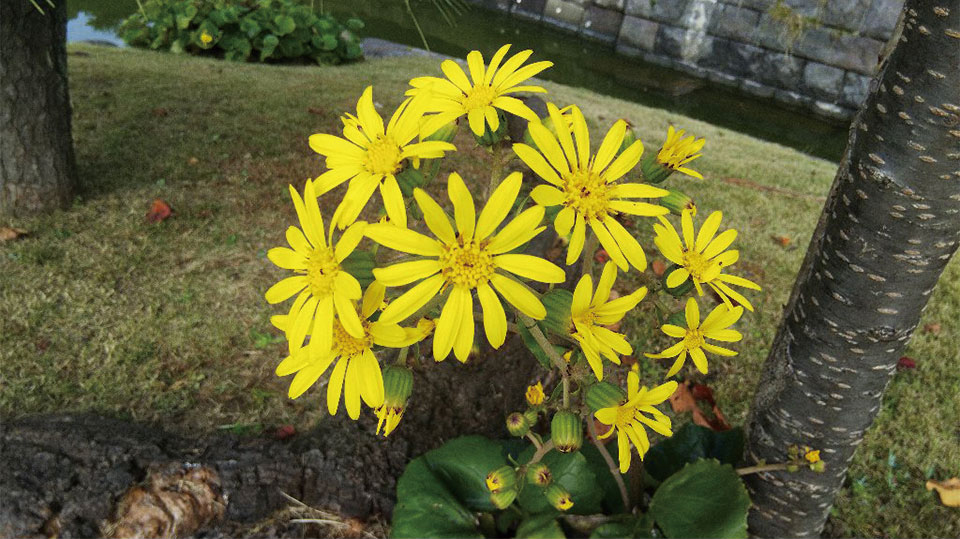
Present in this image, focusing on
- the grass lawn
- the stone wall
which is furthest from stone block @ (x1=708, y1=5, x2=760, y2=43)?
the grass lawn

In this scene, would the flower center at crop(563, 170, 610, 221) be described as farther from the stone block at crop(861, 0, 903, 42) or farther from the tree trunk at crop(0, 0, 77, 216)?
the stone block at crop(861, 0, 903, 42)

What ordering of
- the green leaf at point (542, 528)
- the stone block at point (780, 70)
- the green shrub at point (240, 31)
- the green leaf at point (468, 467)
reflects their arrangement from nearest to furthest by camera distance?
the green leaf at point (542, 528), the green leaf at point (468, 467), the green shrub at point (240, 31), the stone block at point (780, 70)

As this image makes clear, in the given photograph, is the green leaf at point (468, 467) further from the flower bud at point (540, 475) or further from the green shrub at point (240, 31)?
the green shrub at point (240, 31)

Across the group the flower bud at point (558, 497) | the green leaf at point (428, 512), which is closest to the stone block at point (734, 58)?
the green leaf at point (428, 512)

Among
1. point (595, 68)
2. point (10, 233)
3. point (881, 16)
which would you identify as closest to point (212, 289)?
point (10, 233)

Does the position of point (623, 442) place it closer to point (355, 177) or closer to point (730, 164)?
point (355, 177)

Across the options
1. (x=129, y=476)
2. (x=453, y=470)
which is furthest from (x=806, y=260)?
(x=129, y=476)
